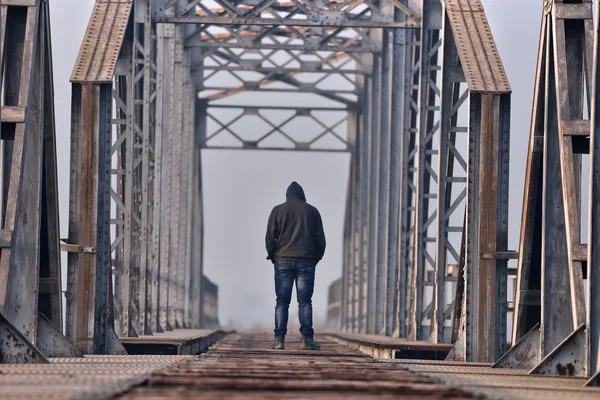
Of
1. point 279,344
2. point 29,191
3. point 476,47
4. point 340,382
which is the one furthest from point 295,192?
point 340,382

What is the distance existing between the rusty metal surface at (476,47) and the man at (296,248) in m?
2.18

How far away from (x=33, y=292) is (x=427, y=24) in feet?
33.4

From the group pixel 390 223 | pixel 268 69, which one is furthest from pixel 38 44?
pixel 268 69

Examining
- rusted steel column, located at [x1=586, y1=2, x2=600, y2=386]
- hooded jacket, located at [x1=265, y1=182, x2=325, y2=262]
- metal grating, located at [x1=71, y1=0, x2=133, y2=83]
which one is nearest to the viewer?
rusted steel column, located at [x1=586, y1=2, x2=600, y2=386]

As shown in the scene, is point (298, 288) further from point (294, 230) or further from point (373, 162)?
point (373, 162)

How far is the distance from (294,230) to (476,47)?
2.70 metres

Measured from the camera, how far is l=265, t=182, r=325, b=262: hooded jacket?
14367mm

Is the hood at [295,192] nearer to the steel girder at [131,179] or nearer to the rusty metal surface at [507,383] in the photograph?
the steel girder at [131,179]

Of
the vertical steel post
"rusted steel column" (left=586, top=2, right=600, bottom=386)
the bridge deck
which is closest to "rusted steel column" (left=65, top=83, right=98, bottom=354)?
the bridge deck

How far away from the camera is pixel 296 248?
14.4 metres

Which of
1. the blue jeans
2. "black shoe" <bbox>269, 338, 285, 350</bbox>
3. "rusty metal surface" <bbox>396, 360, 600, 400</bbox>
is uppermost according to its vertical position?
the blue jeans

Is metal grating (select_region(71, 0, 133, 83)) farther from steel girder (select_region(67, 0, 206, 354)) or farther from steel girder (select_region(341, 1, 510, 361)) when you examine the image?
steel girder (select_region(341, 1, 510, 361))

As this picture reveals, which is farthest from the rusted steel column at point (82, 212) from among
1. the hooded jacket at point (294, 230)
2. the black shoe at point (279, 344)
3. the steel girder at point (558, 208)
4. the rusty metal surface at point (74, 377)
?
the steel girder at point (558, 208)

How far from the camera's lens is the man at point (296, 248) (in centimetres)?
1438
